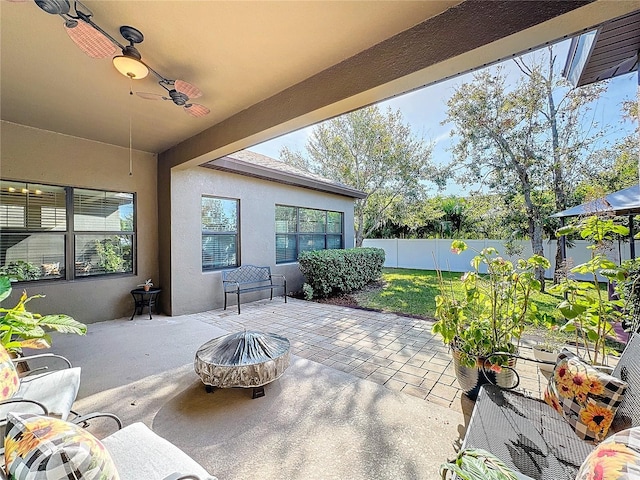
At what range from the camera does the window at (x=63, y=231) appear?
4.16 meters

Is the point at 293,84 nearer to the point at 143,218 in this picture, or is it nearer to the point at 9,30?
the point at 9,30

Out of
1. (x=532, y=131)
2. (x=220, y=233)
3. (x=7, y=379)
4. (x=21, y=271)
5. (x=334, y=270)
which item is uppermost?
(x=532, y=131)

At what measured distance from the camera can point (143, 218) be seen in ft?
17.8

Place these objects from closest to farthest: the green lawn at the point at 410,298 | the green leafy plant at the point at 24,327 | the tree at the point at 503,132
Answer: the green leafy plant at the point at 24,327
the green lawn at the point at 410,298
the tree at the point at 503,132

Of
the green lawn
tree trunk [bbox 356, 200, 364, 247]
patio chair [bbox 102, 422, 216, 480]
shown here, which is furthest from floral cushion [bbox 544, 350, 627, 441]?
tree trunk [bbox 356, 200, 364, 247]

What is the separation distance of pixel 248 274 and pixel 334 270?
210cm

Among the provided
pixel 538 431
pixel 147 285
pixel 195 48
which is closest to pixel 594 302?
pixel 538 431

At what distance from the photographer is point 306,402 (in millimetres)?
2473

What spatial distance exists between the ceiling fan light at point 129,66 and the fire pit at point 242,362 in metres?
2.64

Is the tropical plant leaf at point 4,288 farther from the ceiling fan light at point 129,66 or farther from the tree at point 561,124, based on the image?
the tree at point 561,124

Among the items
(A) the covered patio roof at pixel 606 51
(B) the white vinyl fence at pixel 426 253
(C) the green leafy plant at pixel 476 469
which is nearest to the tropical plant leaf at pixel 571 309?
(C) the green leafy plant at pixel 476 469

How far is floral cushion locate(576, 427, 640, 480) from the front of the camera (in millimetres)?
738

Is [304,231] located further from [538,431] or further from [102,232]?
[538,431]

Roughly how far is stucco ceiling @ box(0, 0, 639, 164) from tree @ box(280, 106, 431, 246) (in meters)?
8.24
